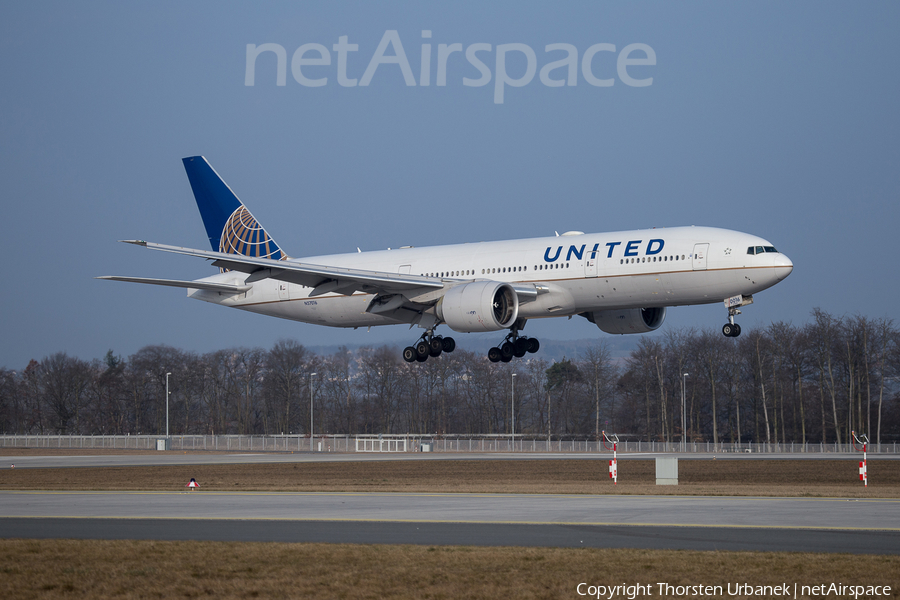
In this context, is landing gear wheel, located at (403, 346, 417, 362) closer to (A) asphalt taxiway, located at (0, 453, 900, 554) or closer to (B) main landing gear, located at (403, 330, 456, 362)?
(B) main landing gear, located at (403, 330, 456, 362)

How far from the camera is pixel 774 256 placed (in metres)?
34.7

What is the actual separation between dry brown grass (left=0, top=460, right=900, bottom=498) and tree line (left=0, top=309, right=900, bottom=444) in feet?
174

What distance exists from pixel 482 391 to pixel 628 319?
108845mm

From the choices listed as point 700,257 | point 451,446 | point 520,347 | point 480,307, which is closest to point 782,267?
point 700,257

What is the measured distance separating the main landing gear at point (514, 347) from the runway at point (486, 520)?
15.9 meters

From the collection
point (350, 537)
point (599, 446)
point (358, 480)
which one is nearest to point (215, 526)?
point (350, 537)

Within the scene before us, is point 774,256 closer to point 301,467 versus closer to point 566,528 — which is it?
point 566,528

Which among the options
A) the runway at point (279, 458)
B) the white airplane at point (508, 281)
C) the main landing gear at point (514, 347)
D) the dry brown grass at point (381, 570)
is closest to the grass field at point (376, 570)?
the dry brown grass at point (381, 570)

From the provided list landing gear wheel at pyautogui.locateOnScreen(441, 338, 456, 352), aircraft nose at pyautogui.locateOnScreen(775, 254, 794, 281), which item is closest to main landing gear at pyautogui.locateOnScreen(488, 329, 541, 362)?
landing gear wheel at pyautogui.locateOnScreen(441, 338, 456, 352)

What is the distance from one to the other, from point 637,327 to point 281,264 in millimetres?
15748

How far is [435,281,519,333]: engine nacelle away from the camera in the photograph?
3719cm

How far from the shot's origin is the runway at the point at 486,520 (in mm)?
16578

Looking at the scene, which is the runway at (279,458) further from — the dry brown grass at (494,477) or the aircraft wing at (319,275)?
the aircraft wing at (319,275)

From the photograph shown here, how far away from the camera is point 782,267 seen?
34.5 metres
